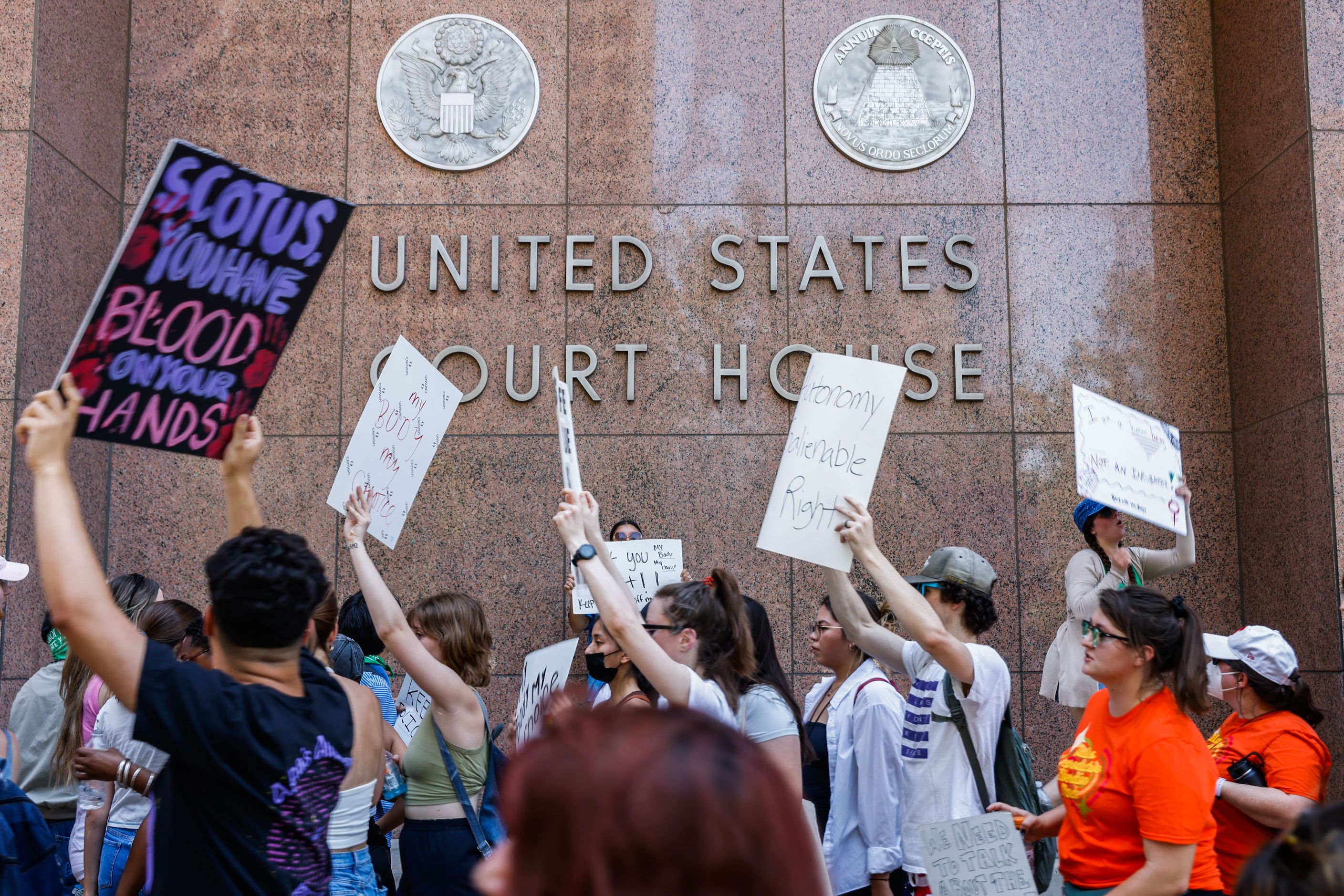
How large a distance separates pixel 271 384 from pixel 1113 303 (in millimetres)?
5809

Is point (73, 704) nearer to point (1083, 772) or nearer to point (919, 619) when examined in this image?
point (919, 619)

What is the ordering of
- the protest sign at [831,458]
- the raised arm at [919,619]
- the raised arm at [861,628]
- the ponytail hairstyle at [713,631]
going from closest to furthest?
the raised arm at [919,619] → the ponytail hairstyle at [713,631] → the protest sign at [831,458] → the raised arm at [861,628]

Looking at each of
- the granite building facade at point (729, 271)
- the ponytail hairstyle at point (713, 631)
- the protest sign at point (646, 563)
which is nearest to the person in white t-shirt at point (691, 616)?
the ponytail hairstyle at point (713, 631)

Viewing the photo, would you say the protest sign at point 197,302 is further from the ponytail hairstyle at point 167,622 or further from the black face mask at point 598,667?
the black face mask at point 598,667

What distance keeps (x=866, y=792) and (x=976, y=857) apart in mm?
1101

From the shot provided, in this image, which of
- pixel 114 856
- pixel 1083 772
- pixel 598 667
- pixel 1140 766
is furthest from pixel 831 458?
pixel 114 856

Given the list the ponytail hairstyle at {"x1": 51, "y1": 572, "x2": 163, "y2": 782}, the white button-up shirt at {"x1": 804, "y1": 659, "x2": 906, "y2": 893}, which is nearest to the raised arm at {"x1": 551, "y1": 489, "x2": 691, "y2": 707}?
the white button-up shirt at {"x1": 804, "y1": 659, "x2": 906, "y2": 893}

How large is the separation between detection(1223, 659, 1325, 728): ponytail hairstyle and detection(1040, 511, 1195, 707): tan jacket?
1612mm

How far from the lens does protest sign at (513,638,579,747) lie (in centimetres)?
413

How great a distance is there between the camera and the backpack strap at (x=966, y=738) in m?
3.85

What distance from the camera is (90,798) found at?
4.43 metres

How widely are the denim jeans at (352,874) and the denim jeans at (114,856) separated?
1.29 metres

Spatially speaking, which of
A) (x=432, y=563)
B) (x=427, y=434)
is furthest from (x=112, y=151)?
(x=427, y=434)

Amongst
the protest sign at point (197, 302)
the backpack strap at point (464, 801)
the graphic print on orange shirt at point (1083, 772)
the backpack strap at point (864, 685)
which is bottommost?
the backpack strap at point (464, 801)
